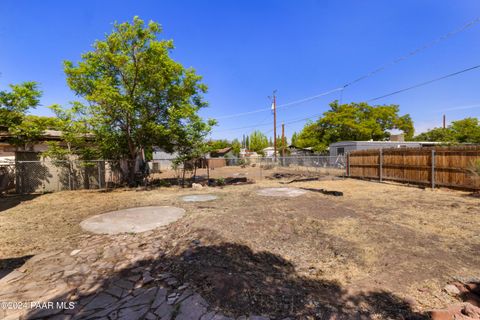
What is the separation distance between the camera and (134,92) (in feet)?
36.7

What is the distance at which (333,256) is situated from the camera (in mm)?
3703

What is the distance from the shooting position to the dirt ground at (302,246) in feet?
8.74

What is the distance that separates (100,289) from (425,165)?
1323 centimetres

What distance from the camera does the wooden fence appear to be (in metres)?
9.13

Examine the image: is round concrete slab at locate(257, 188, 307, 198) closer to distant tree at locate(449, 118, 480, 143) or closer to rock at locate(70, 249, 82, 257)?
rock at locate(70, 249, 82, 257)

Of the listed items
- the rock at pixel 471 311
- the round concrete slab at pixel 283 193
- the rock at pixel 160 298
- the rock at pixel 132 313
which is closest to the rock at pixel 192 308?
the rock at pixel 160 298

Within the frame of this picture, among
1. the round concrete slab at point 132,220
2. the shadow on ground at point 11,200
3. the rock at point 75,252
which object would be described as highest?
the shadow on ground at point 11,200

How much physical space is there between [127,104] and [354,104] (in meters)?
29.1

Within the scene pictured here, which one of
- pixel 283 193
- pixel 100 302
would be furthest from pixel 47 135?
pixel 100 302

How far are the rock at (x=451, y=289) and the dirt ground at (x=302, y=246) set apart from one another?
0.23ft

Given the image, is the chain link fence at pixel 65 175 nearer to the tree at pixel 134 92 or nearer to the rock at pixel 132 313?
the tree at pixel 134 92

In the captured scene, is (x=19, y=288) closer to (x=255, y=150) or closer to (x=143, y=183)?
(x=143, y=183)

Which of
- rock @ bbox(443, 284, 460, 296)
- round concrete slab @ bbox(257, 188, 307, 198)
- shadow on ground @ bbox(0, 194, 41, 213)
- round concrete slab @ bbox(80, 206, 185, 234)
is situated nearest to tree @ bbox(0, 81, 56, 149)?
shadow on ground @ bbox(0, 194, 41, 213)

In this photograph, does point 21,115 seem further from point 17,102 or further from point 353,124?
point 353,124
